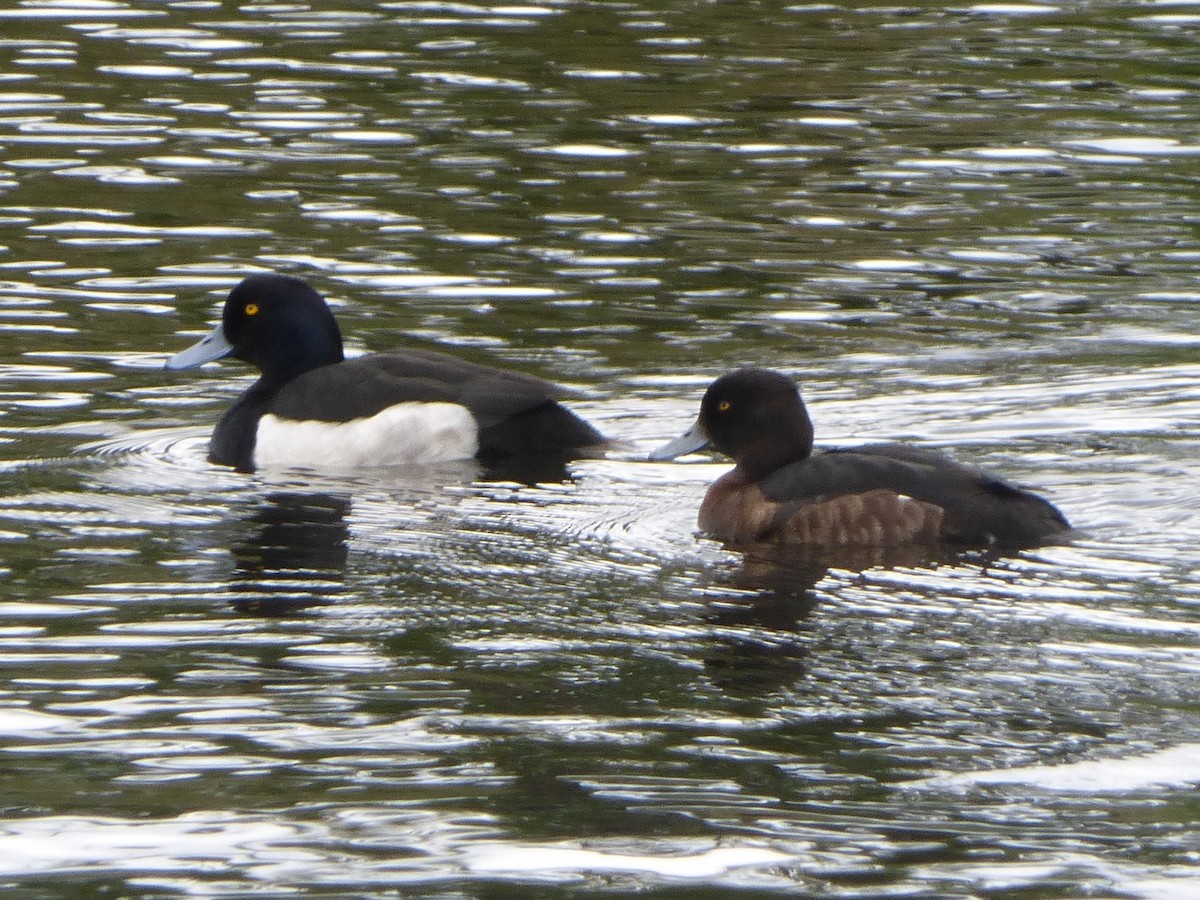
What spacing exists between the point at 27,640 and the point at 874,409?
175 inches

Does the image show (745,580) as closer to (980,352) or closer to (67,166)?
(980,352)

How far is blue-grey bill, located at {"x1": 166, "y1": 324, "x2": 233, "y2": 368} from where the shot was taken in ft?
33.8

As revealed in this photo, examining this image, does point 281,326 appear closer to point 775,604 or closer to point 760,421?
point 760,421

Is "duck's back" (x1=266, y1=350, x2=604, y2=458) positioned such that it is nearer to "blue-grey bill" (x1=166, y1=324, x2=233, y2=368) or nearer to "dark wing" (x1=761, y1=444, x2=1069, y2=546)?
"blue-grey bill" (x1=166, y1=324, x2=233, y2=368)

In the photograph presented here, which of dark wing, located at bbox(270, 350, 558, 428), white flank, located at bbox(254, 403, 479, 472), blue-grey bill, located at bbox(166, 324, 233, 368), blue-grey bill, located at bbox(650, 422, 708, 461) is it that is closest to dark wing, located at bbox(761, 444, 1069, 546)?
blue-grey bill, located at bbox(650, 422, 708, 461)

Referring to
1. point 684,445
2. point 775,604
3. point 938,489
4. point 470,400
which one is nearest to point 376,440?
point 470,400

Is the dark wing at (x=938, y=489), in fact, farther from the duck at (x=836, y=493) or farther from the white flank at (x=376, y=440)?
the white flank at (x=376, y=440)

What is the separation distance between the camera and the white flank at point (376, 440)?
952 cm

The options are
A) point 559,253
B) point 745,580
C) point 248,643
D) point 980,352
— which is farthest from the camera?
point 559,253

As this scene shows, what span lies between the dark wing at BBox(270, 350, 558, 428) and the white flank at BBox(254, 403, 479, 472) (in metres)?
0.04

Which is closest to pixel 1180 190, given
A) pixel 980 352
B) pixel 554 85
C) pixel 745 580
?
pixel 980 352

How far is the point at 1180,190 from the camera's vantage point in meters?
14.5

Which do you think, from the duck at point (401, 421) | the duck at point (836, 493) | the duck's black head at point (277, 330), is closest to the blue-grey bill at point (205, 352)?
the duck's black head at point (277, 330)

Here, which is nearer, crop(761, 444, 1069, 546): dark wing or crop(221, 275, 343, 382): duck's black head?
crop(761, 444, 1069, 546): dark wing
